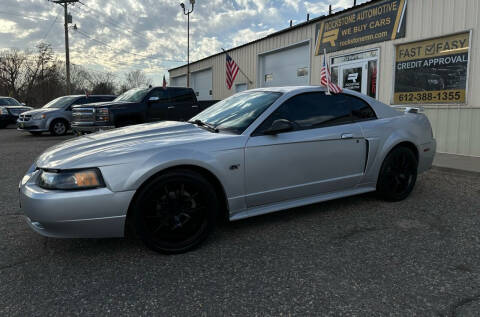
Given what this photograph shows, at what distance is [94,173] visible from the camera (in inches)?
102

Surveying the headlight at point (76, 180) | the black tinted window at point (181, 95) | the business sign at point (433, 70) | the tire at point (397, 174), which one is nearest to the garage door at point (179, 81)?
the black tinted window at point (181, 95)

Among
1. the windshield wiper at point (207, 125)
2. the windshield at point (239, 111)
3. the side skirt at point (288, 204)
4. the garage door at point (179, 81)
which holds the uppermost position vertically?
the garage door at point (179, 81)

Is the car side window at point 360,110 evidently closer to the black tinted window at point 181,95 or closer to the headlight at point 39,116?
the black tinted window at point 181,95

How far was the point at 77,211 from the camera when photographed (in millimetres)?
2512

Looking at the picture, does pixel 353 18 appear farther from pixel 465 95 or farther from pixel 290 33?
pixel 465 95

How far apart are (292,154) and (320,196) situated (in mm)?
643

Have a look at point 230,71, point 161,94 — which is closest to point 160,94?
point 161,94

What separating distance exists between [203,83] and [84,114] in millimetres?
12657

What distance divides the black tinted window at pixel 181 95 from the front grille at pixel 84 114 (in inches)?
89.5

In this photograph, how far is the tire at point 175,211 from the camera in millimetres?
2727

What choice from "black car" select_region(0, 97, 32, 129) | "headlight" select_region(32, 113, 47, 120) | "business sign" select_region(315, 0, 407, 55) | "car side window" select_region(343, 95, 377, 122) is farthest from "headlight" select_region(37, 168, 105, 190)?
"black car" select_region(0, 97, 32, 129)

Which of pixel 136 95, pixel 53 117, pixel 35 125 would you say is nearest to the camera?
pixel 136 95

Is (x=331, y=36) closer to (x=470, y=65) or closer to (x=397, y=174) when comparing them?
(x=470, y=65)

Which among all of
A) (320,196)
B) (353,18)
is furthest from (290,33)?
(320,196)
